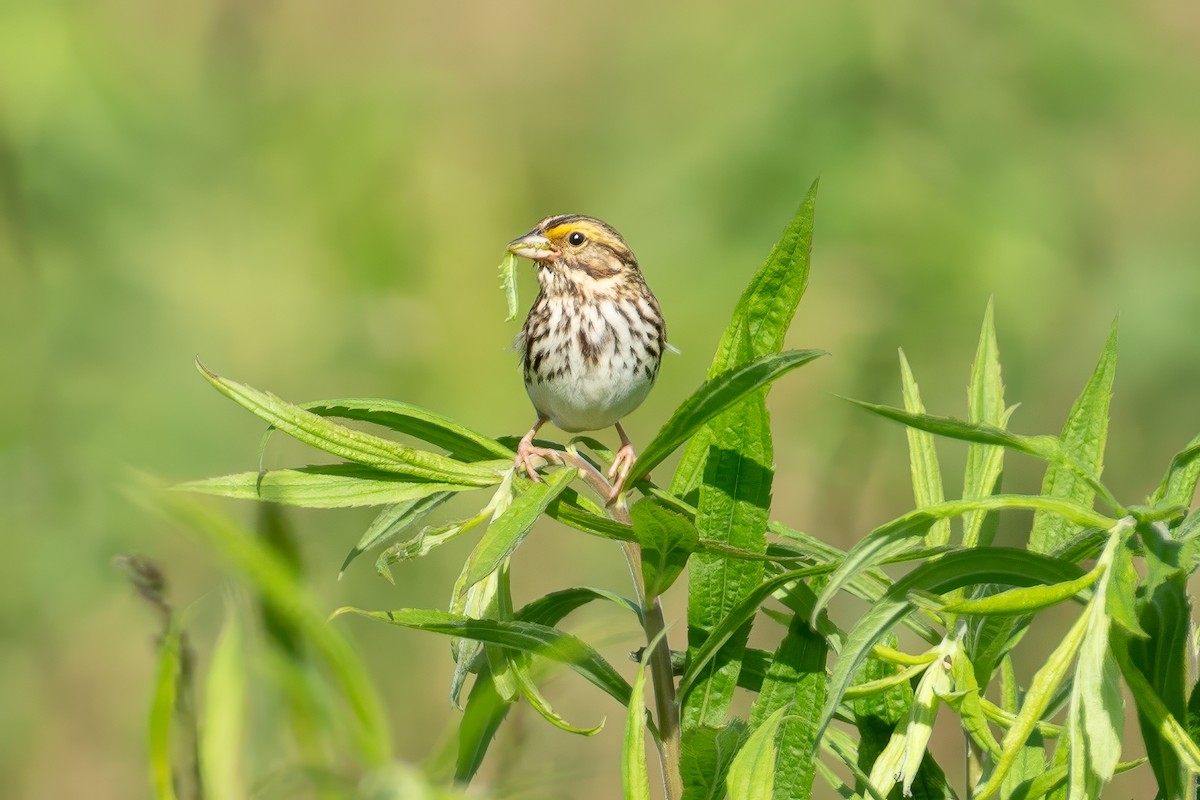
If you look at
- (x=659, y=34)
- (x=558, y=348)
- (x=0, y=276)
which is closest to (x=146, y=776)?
(x=558, y=348)

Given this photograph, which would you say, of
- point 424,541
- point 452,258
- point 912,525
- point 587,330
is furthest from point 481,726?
point 452,258

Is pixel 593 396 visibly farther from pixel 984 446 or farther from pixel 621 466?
pixel 984 446

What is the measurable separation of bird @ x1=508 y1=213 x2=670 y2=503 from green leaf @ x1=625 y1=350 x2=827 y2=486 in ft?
4.37

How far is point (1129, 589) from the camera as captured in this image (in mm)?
1057

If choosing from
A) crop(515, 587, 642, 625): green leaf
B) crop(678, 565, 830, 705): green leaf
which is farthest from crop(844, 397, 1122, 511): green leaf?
crop(515, 587, 642, 625): green leaf

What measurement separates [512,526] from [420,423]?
0.71 feet

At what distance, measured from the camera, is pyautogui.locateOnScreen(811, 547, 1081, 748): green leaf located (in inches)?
42.6

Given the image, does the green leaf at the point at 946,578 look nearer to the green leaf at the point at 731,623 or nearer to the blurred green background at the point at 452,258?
the green leaf at the point at 731,623

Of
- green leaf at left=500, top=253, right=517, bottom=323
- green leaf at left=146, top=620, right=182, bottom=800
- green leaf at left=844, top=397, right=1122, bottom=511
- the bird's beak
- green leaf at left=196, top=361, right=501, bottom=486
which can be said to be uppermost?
the bird's beak

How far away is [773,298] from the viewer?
1.40 metres

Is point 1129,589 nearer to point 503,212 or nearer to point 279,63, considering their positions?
point 503,212

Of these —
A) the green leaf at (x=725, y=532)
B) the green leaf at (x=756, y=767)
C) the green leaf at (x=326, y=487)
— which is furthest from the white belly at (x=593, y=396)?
the green leaf at (x=756, y=767)

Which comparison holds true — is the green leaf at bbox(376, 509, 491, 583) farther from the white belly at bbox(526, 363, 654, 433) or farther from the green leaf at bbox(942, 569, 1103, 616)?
the white belly at bbox(526, 363, 654, 433)

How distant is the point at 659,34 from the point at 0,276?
2.74m
